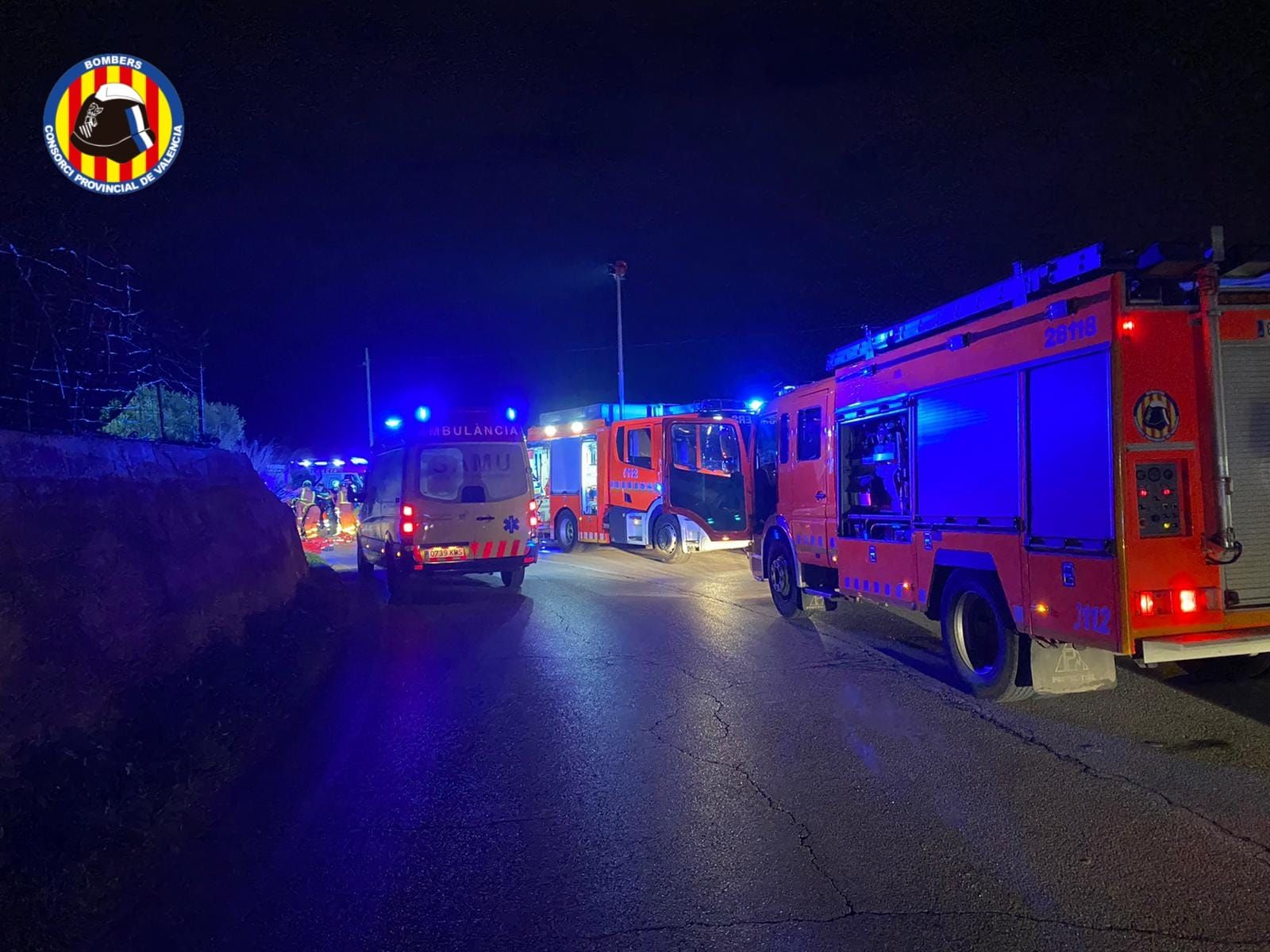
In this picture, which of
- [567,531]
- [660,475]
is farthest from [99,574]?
[567,531]

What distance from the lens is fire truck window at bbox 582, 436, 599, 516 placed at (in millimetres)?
19938

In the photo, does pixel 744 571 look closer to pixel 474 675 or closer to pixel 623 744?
pixel 474 675

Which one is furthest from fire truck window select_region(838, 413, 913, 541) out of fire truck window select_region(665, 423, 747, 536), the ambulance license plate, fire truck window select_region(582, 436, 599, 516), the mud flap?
fire truck window select_region(582, 436, 599, 516)

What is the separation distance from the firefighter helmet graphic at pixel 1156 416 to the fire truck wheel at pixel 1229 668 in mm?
2313

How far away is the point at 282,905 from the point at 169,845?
1055 millimetres

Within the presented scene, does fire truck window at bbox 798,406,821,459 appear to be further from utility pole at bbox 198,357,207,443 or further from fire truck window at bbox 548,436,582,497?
fire truck window at bbox 548,436,582,497

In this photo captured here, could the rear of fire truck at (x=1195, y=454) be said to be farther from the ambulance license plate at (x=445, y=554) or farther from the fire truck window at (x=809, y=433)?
the ambulance license plate at (x=445, y=554)

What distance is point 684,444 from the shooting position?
54.8 feet

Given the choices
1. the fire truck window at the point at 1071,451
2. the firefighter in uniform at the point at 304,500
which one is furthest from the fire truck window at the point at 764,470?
the firefighter in uniform at the point at 304,500

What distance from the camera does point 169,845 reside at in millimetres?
4402

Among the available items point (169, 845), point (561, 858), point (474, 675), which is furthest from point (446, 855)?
point (474, 675)

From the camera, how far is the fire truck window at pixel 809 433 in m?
9.77

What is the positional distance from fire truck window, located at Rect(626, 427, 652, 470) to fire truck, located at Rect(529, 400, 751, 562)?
0.02m

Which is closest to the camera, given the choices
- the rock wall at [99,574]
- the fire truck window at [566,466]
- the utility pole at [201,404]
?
the rock wall at [99,574]
